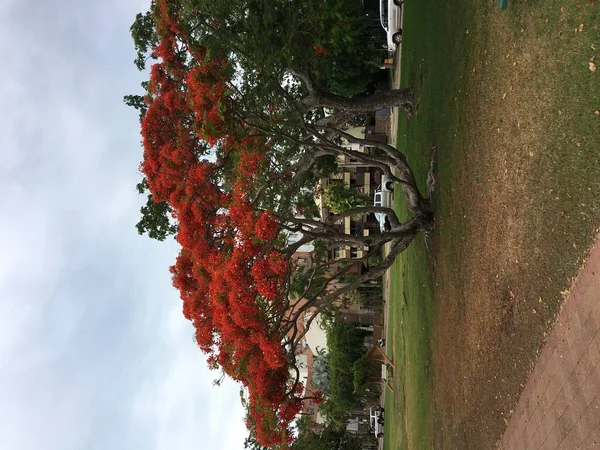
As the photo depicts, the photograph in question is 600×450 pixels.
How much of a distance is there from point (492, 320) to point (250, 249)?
520cm

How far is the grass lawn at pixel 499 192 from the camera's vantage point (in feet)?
21.6

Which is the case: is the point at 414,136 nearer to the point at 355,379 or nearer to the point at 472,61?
the point at 472,61

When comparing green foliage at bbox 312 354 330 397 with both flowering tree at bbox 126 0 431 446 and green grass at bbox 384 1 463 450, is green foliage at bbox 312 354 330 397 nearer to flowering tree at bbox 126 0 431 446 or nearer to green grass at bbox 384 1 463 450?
green grass at bbox 384 1 463 450

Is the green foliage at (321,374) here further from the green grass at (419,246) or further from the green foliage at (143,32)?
the green foliage at (143,32)

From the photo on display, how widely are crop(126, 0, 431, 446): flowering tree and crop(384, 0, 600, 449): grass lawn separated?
2.42 m

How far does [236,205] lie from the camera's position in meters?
11.5

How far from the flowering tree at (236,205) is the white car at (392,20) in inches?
457

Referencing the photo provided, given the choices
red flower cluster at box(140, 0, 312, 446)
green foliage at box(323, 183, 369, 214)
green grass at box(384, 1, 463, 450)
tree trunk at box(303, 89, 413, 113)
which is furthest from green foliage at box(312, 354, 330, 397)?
red flower cluster at box(140, 0, 312, 446)

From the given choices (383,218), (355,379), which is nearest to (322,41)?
(383,218)

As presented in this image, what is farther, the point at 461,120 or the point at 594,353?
the point at 461,120

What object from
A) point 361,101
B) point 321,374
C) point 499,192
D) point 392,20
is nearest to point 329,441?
point 321,374

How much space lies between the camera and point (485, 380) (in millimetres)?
9516

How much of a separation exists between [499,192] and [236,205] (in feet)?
18.8

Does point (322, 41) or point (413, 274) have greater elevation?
point (322, 41)
